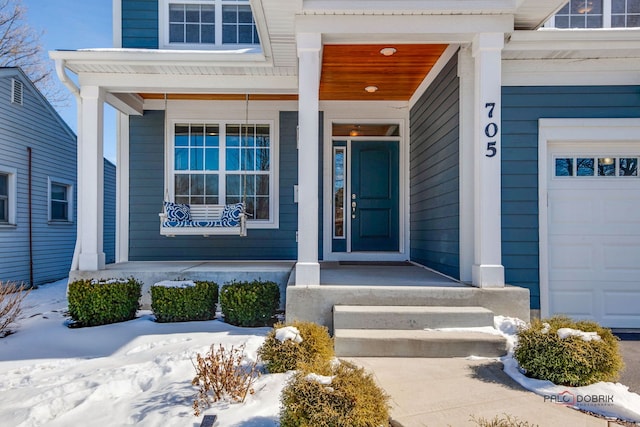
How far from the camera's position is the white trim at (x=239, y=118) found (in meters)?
6.30

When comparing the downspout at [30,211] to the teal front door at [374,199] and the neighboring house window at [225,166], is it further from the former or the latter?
the teal front door at [374,199]

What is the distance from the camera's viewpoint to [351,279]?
429 centimetres

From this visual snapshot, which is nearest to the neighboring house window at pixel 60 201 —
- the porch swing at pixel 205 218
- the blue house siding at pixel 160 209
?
the blue house siding at pixel 160 209

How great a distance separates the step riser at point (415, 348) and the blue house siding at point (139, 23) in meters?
5.24

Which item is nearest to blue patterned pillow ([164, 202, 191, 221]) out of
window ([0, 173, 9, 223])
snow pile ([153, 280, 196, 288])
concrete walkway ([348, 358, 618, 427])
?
snow pile ([153, 280, 196, 288])

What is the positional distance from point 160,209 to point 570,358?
5595 millimetres

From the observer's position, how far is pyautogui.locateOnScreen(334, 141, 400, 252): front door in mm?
6395

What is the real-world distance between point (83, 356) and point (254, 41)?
186 inches

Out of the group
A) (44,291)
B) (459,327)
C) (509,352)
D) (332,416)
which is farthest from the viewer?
(44,291)

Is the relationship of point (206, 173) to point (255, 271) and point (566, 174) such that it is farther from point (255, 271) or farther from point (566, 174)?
point (566, 174)

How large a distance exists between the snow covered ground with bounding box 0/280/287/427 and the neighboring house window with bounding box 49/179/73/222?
5.05 m

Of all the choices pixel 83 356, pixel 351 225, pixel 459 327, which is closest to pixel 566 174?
pixel 459 327

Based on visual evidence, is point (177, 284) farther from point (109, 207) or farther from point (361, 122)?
point (109, 207)

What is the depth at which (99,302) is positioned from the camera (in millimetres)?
4332
